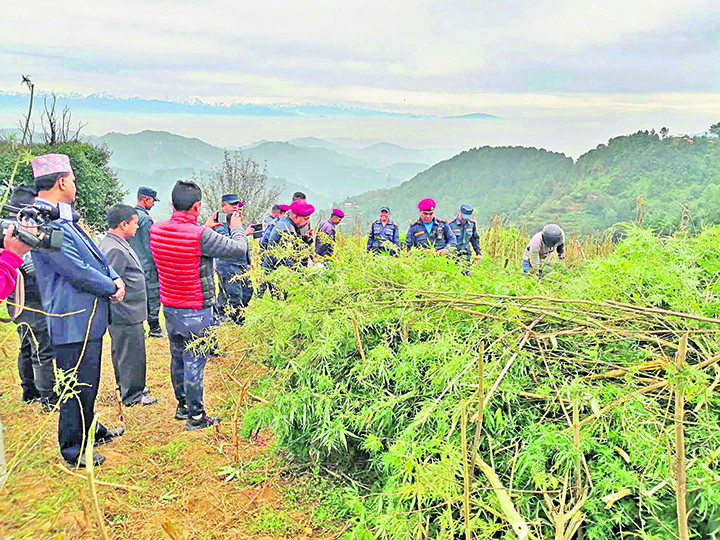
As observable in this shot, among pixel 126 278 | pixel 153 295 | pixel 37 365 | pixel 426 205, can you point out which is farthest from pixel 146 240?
pixel 426 205

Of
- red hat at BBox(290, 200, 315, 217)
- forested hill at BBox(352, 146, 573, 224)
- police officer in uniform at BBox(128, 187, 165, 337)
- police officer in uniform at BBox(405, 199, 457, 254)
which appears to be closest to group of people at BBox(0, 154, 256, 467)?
red hat at BBox(290, 200, 315, 217)

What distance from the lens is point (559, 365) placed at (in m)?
2.36

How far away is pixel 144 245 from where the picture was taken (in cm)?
564

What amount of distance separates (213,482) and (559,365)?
2.28 meters

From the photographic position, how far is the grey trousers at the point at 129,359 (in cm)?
413

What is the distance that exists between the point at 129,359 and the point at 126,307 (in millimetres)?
470

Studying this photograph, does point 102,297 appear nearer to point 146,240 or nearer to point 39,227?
point 39,227

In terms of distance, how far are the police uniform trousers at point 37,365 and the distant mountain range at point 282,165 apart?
87.9m

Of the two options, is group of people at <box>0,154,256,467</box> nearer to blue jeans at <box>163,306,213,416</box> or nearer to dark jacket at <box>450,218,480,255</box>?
blue jeans at <box>163,306,213,416</box>

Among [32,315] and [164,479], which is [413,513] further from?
[32,315]

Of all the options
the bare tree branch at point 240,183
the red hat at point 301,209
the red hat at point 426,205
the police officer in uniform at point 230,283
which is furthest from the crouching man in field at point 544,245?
the bare tree branch at point 240,183

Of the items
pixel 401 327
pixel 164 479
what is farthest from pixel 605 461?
pixel 164 479

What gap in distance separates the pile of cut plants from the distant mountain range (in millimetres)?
89379

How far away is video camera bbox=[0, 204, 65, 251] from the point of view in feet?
8.03
